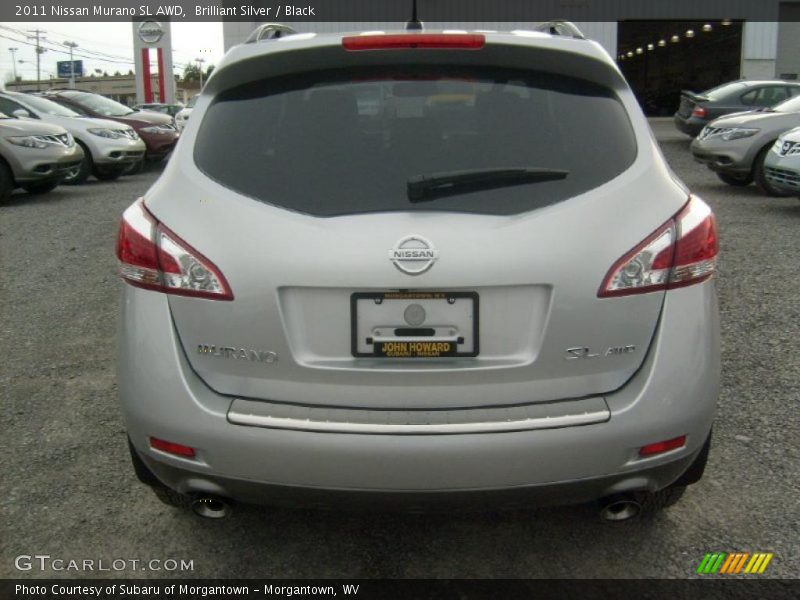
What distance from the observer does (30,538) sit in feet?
9.82

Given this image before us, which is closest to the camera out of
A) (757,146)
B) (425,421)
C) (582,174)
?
(425,421)

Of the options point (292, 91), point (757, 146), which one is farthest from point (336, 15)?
point (292, 91)

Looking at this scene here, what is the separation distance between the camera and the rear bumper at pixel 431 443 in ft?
7.32

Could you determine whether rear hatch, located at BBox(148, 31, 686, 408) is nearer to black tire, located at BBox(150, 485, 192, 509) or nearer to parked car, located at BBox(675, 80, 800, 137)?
black tire, located at BBox(150, 485, 192, 509)

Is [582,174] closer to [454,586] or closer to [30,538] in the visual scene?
[454,586]

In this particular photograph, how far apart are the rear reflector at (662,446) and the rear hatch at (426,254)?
202 mm

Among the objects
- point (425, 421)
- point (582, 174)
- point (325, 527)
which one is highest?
point (582, 174)

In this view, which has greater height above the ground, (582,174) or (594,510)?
(582,174)

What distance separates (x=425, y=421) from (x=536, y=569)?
0.86 metres

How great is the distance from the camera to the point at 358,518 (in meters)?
3.12

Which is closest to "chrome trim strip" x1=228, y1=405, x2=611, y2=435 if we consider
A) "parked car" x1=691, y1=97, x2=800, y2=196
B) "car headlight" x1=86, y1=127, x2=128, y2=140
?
"parked car" x1=691, y1=97, x2=800, y2=196

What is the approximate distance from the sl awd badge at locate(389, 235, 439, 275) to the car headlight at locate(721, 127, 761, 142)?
424 inches

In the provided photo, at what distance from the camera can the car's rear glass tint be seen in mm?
2391
